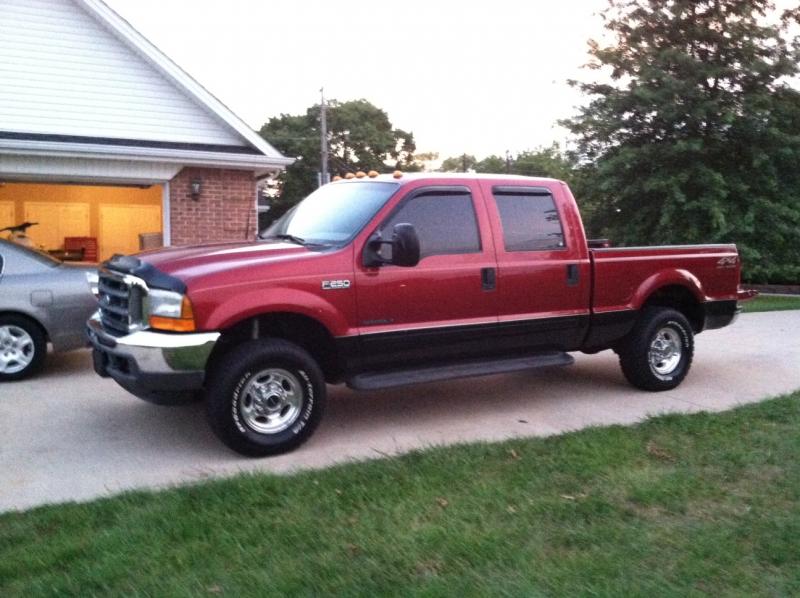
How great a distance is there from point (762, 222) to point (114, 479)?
16.7m

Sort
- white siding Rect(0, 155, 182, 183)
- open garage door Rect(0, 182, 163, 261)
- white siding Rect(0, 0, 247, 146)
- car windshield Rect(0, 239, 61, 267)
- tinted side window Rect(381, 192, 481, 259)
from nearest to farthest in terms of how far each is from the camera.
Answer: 1. tinted side window Rect(381, 192, 481, 259)
2. car windshield Rect(0, 239, 61, 267)
3. white siding Rect(0, 155, 182, 183)
4. white siding Rect(0, 0, 247, 146)
5. open garage door Rect(0, 182, 163, 261)

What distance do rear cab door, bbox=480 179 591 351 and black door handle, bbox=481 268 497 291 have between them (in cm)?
5

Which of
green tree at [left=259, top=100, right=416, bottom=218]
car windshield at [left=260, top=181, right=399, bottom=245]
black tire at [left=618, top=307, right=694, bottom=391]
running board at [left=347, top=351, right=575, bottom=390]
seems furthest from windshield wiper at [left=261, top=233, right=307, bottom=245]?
green tree at [left=259, top=100, right=416, bottom=218]

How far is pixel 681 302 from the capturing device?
8.00 m

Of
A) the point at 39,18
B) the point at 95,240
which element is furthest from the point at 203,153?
the point at 95,240

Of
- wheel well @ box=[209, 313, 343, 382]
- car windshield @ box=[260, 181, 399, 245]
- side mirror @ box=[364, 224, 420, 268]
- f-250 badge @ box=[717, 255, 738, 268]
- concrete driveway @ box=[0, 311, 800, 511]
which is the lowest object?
concrete driveway @ box=[0, 311, 800, 511]

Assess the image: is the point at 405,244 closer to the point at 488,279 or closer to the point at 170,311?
the point at 488,279

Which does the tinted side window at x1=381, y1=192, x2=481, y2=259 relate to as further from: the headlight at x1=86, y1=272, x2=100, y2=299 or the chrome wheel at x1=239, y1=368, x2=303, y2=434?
the headlight at x1=86, y1=272, x2=100, y2=299

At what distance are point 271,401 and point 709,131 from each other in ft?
52.5

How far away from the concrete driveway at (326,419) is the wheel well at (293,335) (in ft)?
1.90

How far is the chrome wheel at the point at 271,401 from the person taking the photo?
217 inches

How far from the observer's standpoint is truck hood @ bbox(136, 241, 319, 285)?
17.9ft

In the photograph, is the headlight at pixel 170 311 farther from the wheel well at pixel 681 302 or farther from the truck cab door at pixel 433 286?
the wheel well at pixel 681 302

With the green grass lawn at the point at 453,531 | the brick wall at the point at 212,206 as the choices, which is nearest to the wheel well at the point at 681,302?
the green grass lawn at the point at 453,531
